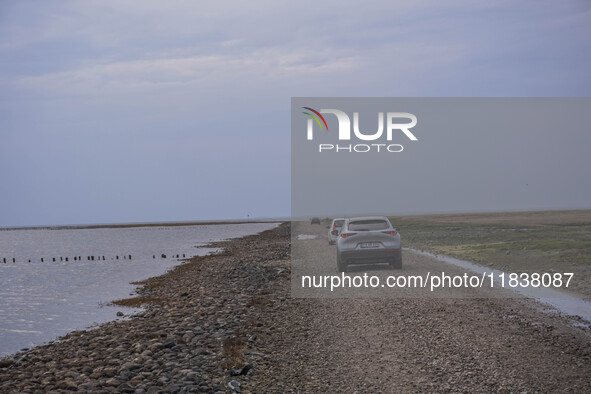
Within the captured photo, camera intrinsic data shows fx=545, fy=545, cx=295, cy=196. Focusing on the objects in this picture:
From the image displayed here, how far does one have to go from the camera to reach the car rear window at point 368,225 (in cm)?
2256

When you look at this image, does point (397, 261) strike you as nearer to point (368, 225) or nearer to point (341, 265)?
point (368, 225)

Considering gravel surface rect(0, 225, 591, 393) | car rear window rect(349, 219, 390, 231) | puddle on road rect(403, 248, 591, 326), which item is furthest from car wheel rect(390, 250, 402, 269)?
gravel surface rect(0, 225, 591, 393)

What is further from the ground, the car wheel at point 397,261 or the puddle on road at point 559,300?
the car wheel at point 397,261

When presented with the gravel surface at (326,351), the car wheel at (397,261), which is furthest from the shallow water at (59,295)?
the car wheel at (397,261)

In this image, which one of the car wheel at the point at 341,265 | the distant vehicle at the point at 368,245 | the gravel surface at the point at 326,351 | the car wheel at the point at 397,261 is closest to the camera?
the gravel surface at the point at 326,351

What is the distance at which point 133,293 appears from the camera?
84.6 ft

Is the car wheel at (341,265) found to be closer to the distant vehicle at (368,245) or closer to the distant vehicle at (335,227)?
the distant vehicle at (368,245)

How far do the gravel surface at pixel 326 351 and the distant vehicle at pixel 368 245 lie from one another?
19.9 ft

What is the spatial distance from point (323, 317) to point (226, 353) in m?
3.61

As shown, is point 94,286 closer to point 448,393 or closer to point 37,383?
point 37,383

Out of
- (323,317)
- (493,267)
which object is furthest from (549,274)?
(323,317)

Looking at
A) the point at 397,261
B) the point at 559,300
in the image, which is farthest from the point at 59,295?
the point at 559,300

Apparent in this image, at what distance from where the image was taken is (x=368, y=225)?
22672 millimetres

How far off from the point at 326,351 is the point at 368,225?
12668 millimetres
